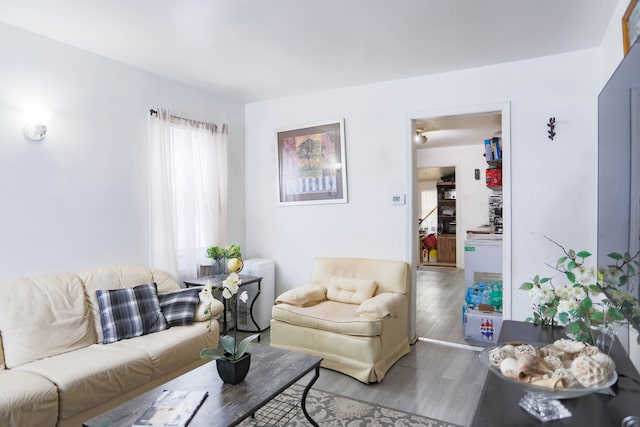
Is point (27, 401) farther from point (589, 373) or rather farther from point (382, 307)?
point (589, 373)

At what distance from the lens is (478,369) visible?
312 centimetres

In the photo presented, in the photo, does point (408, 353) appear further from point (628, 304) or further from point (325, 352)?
point (628, 304)

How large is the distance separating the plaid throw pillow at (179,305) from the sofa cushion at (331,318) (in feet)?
2.43

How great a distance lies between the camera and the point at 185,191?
3.76 meters

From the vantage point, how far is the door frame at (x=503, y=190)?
3277 mm

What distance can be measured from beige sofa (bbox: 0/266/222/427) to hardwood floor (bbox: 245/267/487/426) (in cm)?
106

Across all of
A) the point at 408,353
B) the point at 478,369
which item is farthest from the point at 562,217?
the point at 408,353

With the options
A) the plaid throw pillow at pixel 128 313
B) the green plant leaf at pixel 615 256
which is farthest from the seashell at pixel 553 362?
the plaid throw pillow at pixel 128 313

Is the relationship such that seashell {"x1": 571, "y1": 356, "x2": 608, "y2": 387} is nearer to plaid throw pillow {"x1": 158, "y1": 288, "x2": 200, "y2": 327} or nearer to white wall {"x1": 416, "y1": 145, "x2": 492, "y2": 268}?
plaid throw pillow {"x1": 158, "y1": 288, "x2": 200, "y2": 327}

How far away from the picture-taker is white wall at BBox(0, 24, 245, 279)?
258 centimetres

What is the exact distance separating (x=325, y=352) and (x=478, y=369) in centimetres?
126

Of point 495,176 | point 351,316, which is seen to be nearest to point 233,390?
point 351,316

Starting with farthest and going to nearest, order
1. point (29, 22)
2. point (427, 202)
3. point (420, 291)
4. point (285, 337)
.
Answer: point (427, 202), point (420, 291), point (285, 337), point (29, 22)

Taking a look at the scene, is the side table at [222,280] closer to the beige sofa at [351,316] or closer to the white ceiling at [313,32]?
the beige sofa at [351,316]
